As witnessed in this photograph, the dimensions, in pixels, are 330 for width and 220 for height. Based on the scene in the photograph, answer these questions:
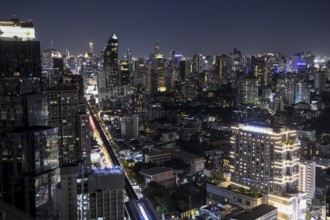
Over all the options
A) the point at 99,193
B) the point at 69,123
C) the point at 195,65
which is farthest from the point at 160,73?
the point at 99,193

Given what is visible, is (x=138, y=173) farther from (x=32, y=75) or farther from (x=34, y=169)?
(x=34, y=169)

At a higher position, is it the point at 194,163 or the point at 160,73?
the point at 160,73

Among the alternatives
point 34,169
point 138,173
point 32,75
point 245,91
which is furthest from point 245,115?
point 34,169

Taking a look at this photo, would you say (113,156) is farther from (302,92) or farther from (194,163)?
(302,92)

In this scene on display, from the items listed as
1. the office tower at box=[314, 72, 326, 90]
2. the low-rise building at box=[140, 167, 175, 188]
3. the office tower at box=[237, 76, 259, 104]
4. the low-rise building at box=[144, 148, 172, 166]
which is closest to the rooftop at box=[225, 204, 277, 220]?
the low-rise building at box=[140, 167, 175, 188]

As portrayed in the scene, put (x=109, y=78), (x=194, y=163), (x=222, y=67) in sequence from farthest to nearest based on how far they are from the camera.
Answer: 1. (x=222, y=67)
2. (x=109, y=78)
3. (x=194, y=163)

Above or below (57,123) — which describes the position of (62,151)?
below
